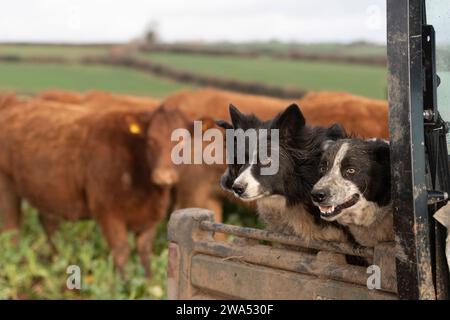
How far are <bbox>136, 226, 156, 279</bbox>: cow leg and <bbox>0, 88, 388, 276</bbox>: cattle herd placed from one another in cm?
1

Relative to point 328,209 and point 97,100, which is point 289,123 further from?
point 97,100

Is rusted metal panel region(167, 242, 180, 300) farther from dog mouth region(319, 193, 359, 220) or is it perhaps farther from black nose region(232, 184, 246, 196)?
dog mouth region(319, 193, 359, 220)

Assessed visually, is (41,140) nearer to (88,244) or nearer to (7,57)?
(88,244)

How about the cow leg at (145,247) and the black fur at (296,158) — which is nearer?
the black fur at (296,158)

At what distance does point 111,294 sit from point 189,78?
14.5 meters

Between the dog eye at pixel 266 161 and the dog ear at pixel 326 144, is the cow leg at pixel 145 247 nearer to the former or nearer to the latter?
the dog eye at pixel 266 161

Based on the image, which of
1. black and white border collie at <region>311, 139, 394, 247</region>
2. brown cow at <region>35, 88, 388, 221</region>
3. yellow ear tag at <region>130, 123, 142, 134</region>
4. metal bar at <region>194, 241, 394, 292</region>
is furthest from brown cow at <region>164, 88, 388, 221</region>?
black and white border collie at <region>311, 139, 394, 247</region>

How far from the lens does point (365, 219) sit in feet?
12.7

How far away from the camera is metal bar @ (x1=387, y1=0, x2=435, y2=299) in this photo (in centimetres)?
321

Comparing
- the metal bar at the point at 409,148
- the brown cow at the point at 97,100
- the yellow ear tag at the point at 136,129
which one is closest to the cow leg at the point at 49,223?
the yellow ear tag at the point at 136,129

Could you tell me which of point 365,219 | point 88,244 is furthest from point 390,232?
point 88,244

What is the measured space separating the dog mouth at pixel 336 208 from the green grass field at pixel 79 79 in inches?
624

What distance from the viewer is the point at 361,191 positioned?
384cm

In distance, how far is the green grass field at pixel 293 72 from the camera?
17312 millimetres
